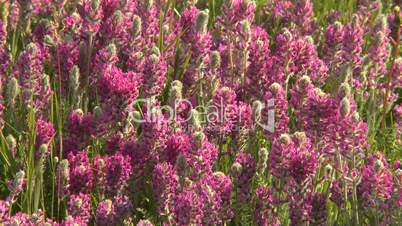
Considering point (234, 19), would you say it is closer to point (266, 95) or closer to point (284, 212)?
point (266, 95)

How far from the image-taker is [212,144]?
280cm

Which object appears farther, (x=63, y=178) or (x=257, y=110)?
(x=257, y=110)

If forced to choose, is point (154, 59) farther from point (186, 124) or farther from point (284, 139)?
point (284, 139)

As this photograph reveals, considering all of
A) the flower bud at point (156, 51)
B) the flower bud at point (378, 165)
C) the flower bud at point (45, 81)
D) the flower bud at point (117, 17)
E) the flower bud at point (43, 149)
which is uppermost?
the flower bud at point (117, 17)

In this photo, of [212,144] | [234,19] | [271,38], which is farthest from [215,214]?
[271,38]

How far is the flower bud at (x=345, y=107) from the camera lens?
2520 millimetres

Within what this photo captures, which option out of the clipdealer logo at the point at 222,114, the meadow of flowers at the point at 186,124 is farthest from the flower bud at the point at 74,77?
the clipdealer logo at the point at 222,114

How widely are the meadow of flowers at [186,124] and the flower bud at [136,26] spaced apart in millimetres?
10

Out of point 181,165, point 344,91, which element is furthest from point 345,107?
point 181,165

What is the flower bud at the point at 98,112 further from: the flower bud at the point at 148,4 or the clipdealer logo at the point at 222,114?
the flower bud at the point at 148,4

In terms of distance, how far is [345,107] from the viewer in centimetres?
252

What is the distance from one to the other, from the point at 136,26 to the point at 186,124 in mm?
474

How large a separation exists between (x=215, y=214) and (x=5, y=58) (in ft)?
4.07

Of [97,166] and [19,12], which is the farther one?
[19,12]
